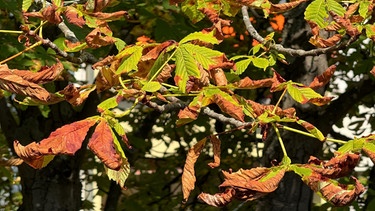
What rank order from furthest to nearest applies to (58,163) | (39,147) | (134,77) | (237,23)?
1. (237,23)
2. (58,163)
3. (134,77)
4. (39,147)

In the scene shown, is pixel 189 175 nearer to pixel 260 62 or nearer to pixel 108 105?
pixel 108 105

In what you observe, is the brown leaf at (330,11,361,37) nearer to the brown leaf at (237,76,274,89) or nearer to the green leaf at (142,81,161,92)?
the brown leaf at (237,76,274,89)

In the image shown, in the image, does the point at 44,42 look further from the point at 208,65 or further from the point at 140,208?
the point at 140,208

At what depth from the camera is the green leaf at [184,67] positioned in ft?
9.80

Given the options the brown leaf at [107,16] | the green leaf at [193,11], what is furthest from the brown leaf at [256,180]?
the green leaf at [193,11]

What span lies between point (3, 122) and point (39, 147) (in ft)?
13.4

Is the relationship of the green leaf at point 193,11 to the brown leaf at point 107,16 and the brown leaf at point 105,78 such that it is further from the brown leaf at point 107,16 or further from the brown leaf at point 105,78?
the brown leaf at point 105,78

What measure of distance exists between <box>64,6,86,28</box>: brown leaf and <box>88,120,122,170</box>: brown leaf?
73cm

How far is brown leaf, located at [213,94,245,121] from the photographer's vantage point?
3.06 meters

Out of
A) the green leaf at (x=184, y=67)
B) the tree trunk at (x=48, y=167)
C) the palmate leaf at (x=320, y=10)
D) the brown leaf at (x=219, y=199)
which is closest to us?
the brown leaf at (x=219, y=199)

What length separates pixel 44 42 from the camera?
336cm

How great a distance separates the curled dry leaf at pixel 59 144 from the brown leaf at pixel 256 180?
50cm

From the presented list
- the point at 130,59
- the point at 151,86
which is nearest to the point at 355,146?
the point at 151,86

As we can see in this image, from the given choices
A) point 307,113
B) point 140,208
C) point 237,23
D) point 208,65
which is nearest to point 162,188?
point 140,208
